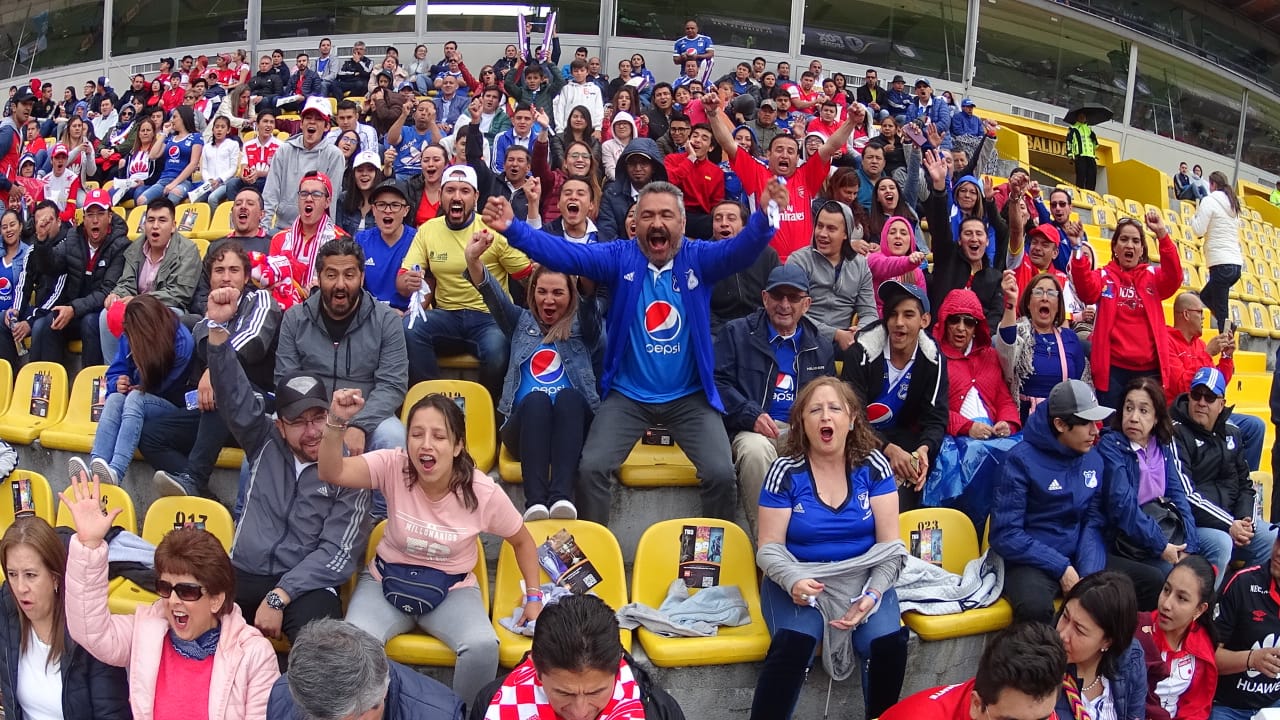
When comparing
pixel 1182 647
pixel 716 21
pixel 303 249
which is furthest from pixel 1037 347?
pixel 716 21

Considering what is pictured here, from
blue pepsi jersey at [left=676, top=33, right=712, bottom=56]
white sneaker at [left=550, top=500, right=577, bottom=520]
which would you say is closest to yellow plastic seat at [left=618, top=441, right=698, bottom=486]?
white sneaker at [left=550, top=500, right=577, bottom=520]

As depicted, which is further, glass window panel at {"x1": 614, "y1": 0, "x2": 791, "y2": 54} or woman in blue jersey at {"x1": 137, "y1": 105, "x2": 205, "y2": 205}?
glass window panel at {"x1": 614, "y1": 0, "x2": 791, "y2": 54}

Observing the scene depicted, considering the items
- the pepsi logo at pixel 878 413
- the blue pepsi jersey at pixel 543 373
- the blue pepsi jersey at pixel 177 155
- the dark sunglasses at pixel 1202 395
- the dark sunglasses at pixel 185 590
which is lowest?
the dark sunglasses at pixel 185 590

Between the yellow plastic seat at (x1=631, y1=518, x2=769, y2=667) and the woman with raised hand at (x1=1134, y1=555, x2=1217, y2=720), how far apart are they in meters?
1.38

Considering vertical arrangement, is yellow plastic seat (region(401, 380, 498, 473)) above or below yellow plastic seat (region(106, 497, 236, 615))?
above

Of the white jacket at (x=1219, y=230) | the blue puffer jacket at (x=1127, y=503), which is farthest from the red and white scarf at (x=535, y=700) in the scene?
the white jacket at (x=1219, y=230)

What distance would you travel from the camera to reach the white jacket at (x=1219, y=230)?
8766 mm

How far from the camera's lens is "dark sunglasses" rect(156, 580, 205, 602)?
9.77 ft

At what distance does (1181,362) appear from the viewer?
5.67m

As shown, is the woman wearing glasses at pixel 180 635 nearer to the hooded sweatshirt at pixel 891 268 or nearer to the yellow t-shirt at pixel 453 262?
the yellow t-shirt at pixel 453 262

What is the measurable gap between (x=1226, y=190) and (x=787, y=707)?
802 cm

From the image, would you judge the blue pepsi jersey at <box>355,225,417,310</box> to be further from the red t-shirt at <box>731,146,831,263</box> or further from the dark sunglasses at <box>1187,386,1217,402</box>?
the dark sunglasses at <box>1187,386,1217,402</box>

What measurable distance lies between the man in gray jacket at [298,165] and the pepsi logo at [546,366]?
2806mm

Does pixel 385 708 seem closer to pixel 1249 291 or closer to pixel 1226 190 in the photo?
pixel 1226 190
